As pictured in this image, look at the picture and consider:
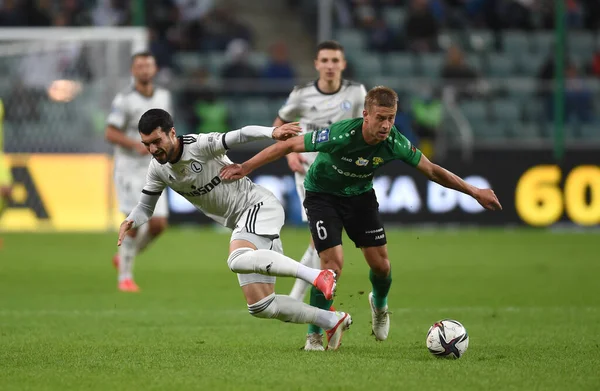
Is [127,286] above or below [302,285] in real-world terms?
below

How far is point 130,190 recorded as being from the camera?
1197cm

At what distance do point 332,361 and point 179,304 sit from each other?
3714 mm

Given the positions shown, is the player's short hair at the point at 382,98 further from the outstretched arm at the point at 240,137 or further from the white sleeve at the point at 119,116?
the white sleeve at the point at 119,116

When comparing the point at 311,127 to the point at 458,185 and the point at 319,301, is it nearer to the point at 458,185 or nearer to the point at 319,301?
the point at 319,301

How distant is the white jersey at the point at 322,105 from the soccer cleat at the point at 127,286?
2.90 metres

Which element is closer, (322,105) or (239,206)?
(239,206)

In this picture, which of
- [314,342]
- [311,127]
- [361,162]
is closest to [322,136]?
[361,162]

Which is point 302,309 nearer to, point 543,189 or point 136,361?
point 136,361

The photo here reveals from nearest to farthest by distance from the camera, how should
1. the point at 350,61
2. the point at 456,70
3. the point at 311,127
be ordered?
the point at 311,127 < the point at 456,70 < the point at 350,61

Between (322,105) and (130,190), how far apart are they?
315 centimetres

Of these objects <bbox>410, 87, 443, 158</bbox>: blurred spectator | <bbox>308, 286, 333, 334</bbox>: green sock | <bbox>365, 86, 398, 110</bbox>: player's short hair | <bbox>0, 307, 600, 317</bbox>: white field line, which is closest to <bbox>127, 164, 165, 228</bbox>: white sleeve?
<bbox>308, 286, 333, 334</bbox>: green sock

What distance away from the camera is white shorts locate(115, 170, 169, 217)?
11922 millimetres

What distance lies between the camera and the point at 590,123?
2002 cm

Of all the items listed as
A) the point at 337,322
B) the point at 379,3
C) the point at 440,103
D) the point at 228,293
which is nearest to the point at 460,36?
the point at 379,3
